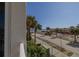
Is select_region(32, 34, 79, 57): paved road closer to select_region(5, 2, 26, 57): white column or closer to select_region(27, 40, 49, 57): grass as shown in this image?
select_region(27, 40, 49, 57): grass

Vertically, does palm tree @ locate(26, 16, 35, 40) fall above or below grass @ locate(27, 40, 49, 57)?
above

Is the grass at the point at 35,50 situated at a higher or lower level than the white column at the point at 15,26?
lower

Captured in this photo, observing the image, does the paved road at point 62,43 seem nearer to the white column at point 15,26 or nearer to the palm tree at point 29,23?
the palm tree at point 29,23

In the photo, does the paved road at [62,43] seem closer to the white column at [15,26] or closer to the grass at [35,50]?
the grass at [35,50]

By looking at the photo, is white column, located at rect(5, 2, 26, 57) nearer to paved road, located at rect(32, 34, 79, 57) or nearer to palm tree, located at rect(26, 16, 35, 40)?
palm tree, located at rect(26, 16, 35, 40)

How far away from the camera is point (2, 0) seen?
1239mm

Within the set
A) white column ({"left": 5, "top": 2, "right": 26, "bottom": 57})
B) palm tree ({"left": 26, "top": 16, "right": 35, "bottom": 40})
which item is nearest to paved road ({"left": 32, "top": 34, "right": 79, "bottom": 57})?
palm tree ({"left": 26, "top": 16, "right": 35, "bottom": 40})

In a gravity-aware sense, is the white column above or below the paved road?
above

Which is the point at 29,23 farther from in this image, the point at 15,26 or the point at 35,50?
the point at 35,50

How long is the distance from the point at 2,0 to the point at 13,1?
121mm

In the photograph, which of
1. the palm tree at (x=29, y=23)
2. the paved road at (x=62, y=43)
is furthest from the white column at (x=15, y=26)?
the paved road at (x=62, y=43)

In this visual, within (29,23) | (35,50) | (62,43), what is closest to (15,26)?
(29,23)

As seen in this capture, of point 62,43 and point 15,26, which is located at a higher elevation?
point 15,26

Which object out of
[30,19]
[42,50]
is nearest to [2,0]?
[30,19]
